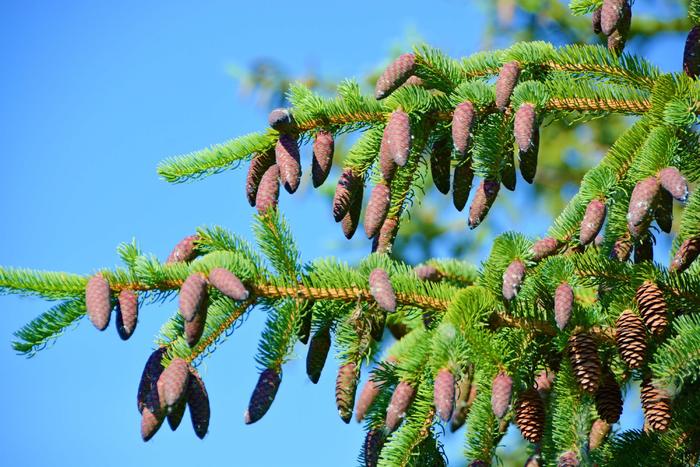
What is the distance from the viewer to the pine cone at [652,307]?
6.98 ft

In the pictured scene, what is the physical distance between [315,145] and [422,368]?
0.67 meters

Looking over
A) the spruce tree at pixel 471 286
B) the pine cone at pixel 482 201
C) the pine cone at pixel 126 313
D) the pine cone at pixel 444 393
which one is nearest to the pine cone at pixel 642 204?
the spruce tree at pixel 471 286

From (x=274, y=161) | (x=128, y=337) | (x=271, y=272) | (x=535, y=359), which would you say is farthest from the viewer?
(x=274, y=161)

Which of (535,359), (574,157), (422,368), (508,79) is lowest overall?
(422,368)

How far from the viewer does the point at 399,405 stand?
6.55ft

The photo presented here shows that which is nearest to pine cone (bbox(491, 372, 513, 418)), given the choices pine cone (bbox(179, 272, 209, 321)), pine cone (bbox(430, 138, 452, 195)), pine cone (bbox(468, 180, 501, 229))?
pine cone (bbox(468, 180, 501, 229))

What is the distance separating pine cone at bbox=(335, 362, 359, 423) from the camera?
222cm

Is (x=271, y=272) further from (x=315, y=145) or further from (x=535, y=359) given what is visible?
(x=535, y=359)

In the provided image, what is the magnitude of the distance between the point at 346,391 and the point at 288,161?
0.55 m

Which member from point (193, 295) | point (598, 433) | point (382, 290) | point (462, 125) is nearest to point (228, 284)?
point (193, 295)

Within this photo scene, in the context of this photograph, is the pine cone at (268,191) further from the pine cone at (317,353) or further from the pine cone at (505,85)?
the pine cone at (505,85)

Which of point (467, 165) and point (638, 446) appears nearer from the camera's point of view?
point (638, 446)

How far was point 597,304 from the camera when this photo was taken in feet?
8.14

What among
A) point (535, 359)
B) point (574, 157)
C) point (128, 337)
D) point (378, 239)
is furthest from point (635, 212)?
point (574, 157)
